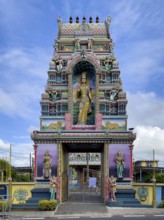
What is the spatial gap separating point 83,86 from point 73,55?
2.66m

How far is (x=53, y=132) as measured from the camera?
82.4ft

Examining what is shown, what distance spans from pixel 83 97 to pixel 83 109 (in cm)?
99

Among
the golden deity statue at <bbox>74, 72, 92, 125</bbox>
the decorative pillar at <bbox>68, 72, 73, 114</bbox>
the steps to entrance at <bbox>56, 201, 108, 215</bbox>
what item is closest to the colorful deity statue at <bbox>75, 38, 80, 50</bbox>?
the golden deity statue at <bbox>74, 72, 92, 125</bbox>

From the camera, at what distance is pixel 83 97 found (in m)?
26.9

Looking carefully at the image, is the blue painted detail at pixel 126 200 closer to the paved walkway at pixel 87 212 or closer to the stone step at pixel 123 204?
the stone step at pixel 123 204

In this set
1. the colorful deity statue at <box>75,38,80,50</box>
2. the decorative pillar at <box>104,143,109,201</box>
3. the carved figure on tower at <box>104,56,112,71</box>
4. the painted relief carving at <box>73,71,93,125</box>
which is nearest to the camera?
the decorative pillar at <box>104,143,109,201</box>

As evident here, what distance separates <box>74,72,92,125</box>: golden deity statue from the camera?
26.5 m

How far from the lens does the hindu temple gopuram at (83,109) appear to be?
81.3 ft

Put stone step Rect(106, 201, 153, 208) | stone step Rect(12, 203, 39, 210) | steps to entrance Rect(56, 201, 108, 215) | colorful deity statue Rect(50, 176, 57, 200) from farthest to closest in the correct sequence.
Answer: colorful deity statue Rect(50, 176, 57, 200) → stone step Rect(106, 201, 153, 208) → stone step Rect(12, 203, 39, 210) → steps to entrance Rect(56, 201, 108, 215)

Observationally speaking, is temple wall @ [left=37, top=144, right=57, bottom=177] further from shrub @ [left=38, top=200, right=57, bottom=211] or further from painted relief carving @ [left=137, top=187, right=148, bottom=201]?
painted relief carving @ [left=137, top=187, right=148, bottom=201]

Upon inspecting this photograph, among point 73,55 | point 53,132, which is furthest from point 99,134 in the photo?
point 73,55

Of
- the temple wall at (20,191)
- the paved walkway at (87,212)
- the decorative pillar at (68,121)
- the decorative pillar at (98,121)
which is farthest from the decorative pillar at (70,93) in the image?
the paved walkway at (87,212)

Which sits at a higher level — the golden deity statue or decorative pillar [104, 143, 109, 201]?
the golden deity statue

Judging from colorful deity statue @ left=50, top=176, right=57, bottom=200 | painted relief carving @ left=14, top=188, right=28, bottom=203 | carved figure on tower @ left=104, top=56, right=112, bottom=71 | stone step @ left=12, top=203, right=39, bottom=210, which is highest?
carved figure on tower @ left=104, top=56, right=112, bottom=71
